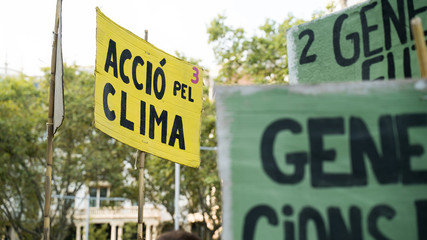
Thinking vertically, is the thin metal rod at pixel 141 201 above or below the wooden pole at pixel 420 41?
below

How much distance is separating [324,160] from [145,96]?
3.13 m

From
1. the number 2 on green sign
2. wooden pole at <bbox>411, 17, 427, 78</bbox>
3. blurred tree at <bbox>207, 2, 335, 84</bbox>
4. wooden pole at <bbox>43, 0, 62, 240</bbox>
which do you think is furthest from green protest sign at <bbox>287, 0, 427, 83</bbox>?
blurred tree at <bbox>207, 2, 335, 84</bbox>

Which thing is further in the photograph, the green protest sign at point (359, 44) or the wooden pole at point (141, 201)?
the wooden pole at point (141, 201)

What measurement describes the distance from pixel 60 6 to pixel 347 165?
4.02 m

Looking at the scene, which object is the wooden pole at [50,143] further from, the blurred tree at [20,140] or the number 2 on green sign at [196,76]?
the blurred tree at [20,140]

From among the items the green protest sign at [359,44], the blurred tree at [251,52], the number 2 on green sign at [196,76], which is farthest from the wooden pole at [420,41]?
the blurred tree at [251,52]

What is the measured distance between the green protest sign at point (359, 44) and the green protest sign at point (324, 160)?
1107mm

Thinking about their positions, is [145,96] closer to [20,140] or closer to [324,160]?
[324,160]

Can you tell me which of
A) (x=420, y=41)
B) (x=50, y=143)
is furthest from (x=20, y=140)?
(x=420, y=41)

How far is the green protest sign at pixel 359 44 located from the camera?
3045 mm

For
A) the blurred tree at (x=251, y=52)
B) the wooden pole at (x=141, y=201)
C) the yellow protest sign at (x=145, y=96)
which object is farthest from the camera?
the blurred tree at (x=251, y=52)

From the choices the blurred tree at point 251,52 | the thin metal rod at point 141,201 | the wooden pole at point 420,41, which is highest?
the blurred tree at point 251,52

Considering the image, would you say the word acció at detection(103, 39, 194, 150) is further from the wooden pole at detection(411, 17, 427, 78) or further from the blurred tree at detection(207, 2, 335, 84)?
the blurred tree at detection(207, 2, 335, 84)

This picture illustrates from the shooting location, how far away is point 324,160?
2.03 metres
